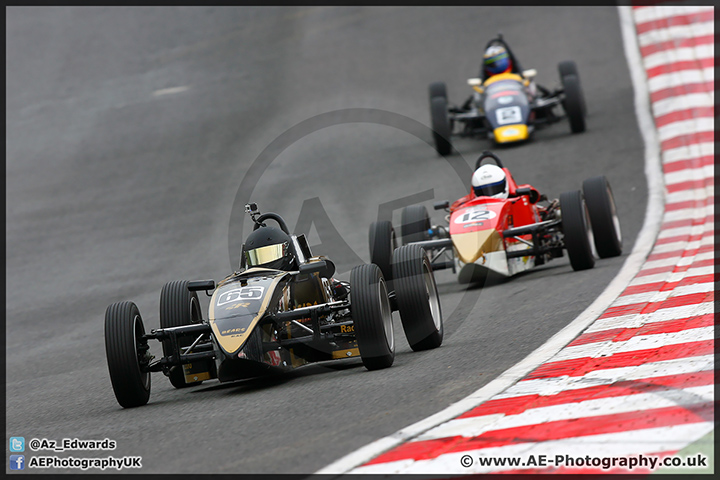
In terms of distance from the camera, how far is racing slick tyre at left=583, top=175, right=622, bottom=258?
1048cm

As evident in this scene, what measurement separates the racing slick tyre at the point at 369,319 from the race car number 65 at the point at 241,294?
2.26ft

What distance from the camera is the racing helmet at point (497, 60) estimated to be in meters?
17.1

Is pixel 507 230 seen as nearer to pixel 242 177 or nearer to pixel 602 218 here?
pixel 602 218

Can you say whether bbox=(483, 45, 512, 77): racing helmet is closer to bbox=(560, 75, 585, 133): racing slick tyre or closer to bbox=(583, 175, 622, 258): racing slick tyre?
bbox=(560, 75, 585, 133): racing slick tyre

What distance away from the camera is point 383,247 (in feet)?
34.5

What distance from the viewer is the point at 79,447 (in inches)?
221

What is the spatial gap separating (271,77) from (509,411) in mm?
19923

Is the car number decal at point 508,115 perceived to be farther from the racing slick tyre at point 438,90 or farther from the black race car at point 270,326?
the black race car at point 270,326

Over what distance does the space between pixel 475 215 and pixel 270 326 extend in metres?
4.27

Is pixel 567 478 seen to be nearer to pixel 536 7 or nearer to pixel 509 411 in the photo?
pixel 509 411

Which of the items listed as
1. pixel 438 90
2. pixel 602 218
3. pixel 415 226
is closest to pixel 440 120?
pixel 438 90

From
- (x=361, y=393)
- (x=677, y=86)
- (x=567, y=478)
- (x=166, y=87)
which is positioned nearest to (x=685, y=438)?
(x=567, y=478)

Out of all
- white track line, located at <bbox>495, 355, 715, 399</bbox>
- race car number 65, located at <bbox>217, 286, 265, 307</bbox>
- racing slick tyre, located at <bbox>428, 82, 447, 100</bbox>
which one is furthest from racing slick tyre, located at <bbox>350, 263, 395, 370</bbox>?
racing slick tyre, located at <bbox>428, 82, 447, 100</bbox>

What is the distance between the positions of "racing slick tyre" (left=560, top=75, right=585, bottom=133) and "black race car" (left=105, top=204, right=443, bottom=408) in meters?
10.0
